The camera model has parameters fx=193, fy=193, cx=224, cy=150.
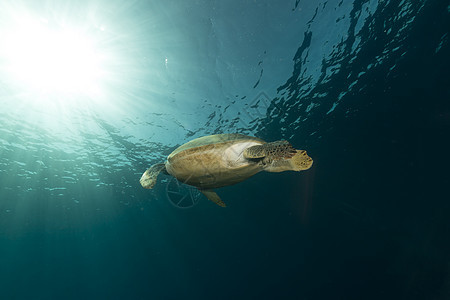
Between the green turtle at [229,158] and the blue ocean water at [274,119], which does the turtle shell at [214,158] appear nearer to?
the green turtle at [229,158]

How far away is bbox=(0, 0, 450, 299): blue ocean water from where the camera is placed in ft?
23.0

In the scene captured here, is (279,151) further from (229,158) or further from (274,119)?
(274,119)

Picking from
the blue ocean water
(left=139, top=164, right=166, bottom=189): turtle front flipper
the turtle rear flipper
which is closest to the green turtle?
the turtle rear flipper

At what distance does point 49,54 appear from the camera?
25.9ft

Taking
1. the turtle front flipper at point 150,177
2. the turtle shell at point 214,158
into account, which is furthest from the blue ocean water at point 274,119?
the turtle shell at point 214,158

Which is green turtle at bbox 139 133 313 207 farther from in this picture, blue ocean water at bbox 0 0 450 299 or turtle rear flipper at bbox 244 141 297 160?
blue ocean water at bbox 0 0 450 299

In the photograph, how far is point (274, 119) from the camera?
1267cm

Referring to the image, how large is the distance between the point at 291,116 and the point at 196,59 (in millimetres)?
7286

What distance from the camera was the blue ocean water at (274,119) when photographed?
23.0ft

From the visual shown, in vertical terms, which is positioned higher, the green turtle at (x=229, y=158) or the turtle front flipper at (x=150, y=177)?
the turtle front flipper at (x=150, y=177)

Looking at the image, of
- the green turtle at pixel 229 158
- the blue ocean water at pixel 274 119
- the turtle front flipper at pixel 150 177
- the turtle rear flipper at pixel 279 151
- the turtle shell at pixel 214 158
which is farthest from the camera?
the blue ocean water at pixel 274 119

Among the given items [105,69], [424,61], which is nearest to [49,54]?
[105,69]

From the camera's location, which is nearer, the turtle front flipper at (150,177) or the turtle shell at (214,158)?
the turtle shell at (214,158)

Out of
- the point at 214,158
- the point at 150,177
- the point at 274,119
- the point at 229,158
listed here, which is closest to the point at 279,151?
the point at 229,158
